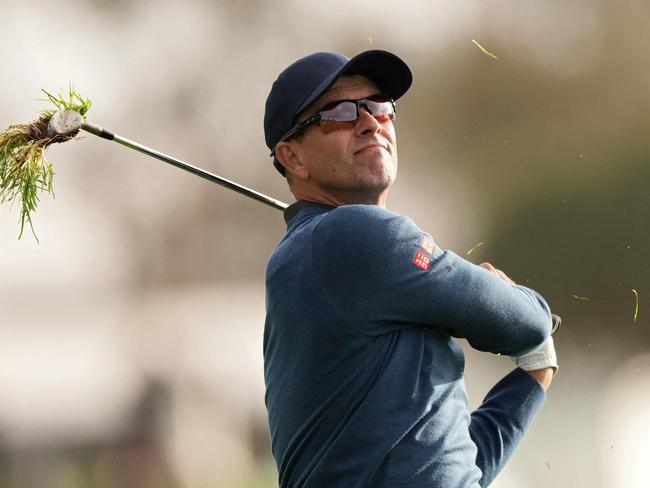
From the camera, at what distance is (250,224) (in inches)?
398

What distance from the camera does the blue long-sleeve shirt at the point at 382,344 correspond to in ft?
8.58

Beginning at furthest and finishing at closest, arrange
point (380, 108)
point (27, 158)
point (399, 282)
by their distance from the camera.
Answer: point (27, 158) < point (380, 108) < point (399, 282)

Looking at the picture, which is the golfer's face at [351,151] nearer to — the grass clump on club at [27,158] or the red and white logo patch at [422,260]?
the red and white logo patch at [422,260]

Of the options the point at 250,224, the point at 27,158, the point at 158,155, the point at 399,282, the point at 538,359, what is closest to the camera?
the point at 399,282

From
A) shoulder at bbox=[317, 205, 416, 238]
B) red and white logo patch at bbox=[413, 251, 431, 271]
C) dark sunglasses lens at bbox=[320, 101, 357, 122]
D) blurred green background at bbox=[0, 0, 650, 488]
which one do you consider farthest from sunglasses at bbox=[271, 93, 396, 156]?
blurred green background at bbox=[0, 0, 650, 488]

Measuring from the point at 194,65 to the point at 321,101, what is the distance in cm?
775

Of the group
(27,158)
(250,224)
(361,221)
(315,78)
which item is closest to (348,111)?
(315,78)

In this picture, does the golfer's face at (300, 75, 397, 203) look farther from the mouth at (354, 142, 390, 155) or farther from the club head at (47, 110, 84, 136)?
the club head at (47, 110, 84, 136)

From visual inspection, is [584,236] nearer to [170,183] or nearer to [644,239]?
[644,239]

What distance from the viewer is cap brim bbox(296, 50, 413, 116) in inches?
123

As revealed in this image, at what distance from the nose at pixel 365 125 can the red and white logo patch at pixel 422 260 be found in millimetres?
585

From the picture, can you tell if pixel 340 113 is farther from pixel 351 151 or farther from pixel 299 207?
pixel 299 207

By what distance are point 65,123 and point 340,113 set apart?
89 centimetres

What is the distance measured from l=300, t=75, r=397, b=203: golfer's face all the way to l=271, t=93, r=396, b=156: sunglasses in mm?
12
